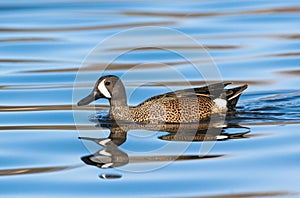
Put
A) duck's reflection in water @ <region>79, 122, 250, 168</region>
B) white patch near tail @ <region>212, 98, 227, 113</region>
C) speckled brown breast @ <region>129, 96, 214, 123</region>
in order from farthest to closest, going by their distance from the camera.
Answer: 1. white patch near tail @ <region>212, 98, 227, 113</region>
2. speckled brown breast @ <region>129, 96, 214, 123</region>
3. duck's reflection in water @ <region>79, 122, 250, 168</region>

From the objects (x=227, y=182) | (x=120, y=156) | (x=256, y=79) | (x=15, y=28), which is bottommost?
(x=227, y=182)

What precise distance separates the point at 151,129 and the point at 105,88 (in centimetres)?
73

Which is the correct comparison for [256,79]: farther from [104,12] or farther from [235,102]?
[104,12]

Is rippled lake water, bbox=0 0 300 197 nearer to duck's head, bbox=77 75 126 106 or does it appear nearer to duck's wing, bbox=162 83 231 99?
duck's head, bbox=77 75 126 106

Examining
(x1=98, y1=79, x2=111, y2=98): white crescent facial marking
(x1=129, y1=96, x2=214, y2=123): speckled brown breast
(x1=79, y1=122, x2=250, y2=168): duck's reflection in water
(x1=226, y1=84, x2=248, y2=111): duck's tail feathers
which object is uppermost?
(x1=98, y1=79, x2=111, y2=98): white crescent facial marking

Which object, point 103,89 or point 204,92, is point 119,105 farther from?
point 204,92

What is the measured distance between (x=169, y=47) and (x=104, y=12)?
12.9 ft

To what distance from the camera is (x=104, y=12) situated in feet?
62.1

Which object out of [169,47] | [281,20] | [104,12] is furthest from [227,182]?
[104,12]

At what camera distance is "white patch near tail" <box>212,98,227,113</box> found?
34.8 feet

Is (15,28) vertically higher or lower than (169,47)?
higher

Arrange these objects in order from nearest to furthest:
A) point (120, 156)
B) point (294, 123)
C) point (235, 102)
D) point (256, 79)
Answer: point (120, 156) → point (294, 123) → point (235, 102) → point (256, 79)

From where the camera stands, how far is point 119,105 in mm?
10508

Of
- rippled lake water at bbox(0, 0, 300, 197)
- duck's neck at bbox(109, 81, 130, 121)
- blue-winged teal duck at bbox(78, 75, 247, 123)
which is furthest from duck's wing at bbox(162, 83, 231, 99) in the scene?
duck's neck at bbox(109, 81, 130, 121)
